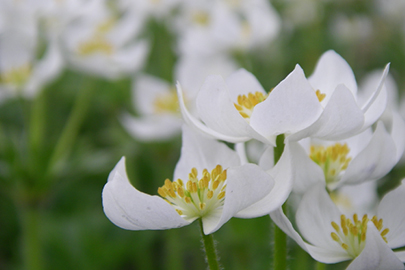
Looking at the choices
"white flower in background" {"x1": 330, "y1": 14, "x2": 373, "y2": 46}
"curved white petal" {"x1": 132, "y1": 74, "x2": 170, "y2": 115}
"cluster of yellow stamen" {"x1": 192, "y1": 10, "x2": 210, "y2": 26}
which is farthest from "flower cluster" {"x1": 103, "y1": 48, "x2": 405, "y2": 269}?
"white flower in background" {"x1": 330, "y1": 14, "x2": 373, "y2": 46}

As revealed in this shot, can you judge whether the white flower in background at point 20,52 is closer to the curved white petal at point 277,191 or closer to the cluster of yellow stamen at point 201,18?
the cluster of yellow stamen at point 201,18

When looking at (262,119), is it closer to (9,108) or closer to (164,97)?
(164,97)

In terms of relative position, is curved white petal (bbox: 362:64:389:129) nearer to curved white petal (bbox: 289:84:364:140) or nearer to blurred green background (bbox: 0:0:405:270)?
curved white petal (bbox: 289:84:364:140)

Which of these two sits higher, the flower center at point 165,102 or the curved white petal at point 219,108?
the curved white petal at point 219,108

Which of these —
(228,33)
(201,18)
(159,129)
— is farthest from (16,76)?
(201,18)

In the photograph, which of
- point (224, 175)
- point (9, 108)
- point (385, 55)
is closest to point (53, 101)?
point (9, 108)

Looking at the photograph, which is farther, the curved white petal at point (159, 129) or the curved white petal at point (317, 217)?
the curved white petal at point (159, 129)

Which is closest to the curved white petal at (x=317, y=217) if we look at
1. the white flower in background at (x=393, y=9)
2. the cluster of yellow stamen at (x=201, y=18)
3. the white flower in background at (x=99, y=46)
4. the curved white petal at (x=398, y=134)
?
the curved white petal at (x=398, y=134)

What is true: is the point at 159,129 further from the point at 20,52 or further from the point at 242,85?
the point at 242,85
